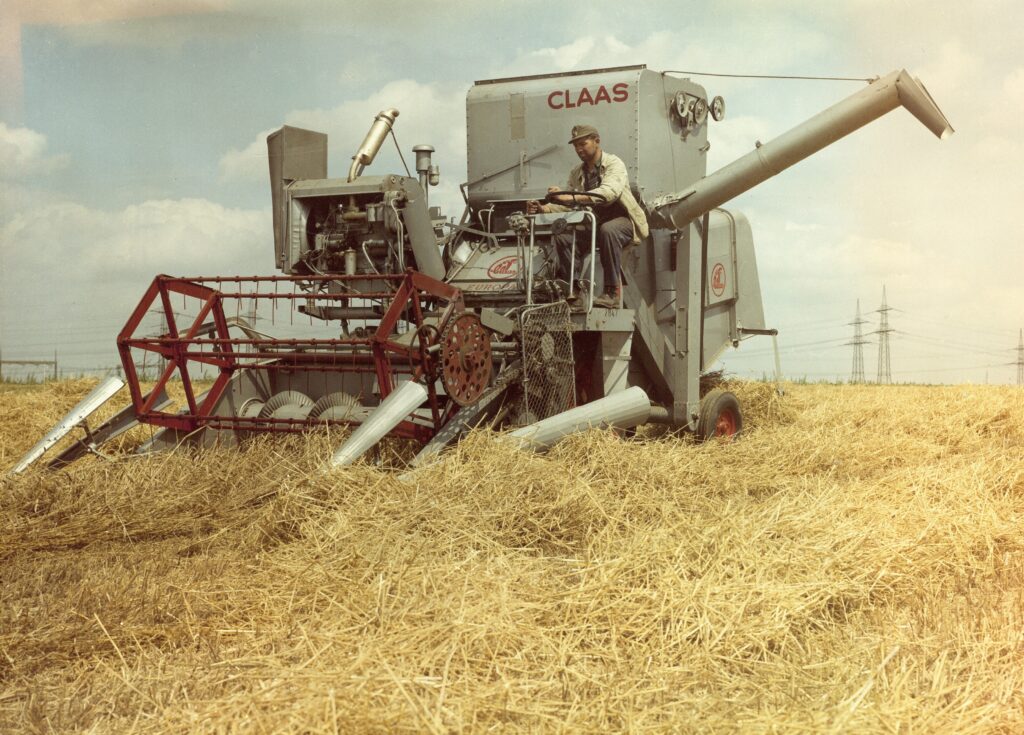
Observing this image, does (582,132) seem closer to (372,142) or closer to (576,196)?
(576,196)

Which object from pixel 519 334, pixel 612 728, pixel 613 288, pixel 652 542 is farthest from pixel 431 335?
pixel 612 728

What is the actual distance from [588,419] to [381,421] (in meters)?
1.46

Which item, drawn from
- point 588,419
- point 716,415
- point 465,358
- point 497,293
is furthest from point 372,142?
point 716,415

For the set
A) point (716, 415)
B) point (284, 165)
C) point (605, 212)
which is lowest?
point (716, 415)

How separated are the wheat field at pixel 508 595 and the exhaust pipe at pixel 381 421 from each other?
0.63 ft

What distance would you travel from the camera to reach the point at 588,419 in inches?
260

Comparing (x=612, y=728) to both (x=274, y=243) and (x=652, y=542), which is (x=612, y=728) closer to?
(x=652, y=542)

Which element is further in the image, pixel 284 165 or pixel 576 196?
pixel 284 165

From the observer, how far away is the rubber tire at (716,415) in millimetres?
8531

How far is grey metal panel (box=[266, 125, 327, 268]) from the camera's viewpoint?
827cm

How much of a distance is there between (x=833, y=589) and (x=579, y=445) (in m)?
2.51

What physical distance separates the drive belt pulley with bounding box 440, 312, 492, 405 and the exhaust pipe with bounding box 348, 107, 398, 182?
2.28m

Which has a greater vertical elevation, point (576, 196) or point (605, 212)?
point (576, 196)

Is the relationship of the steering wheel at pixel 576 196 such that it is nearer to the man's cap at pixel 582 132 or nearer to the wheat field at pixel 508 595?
the man's cap at pixel 582 132
